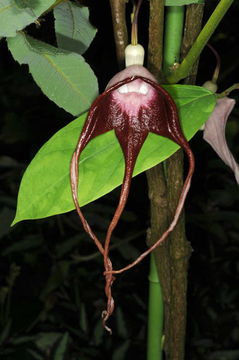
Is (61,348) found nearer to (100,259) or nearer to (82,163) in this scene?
(100,259)

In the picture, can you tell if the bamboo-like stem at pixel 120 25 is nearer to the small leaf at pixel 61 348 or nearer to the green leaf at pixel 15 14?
the green leaf at pixel 15 14

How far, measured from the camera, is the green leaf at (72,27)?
0.42 m

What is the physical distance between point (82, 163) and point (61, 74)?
6 cm

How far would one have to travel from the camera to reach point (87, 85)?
15.7 inches

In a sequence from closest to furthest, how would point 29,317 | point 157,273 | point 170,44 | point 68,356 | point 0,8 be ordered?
point 0,8 → point 170,44 → point 157,273 → point 68,356 → point 29,317

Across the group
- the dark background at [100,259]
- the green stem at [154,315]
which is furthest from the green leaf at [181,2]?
the dark background at [100,259]

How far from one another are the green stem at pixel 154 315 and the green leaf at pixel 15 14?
0.30m

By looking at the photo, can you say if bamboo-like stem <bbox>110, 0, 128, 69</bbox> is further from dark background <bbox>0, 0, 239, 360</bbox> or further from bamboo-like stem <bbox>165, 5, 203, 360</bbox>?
dark background <bbox>0, 0, 239, 360</bbox>

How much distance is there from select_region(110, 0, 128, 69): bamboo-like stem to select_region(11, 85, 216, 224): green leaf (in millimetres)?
52

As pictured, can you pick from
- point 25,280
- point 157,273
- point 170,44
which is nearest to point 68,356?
point 25,280

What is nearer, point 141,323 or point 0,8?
point 0,8

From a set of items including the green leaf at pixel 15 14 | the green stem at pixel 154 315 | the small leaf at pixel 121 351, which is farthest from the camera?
the small leaf at pixel 121 351

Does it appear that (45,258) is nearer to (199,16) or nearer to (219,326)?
(219,326)

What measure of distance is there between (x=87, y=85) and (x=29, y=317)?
0.97m
